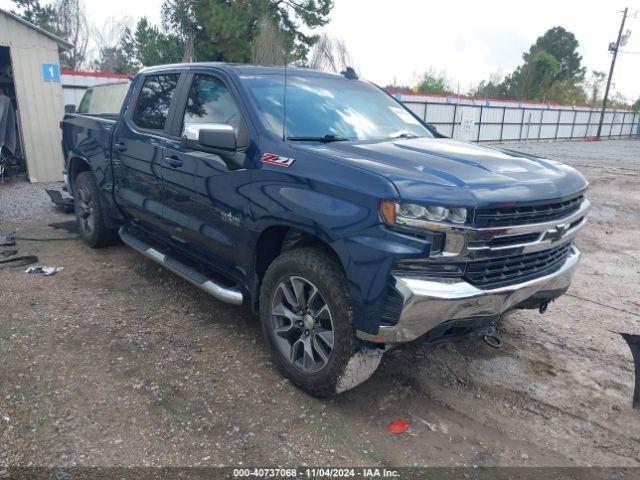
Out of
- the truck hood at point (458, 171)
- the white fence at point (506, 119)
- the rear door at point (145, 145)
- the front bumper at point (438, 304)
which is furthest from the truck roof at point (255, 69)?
the white fence at point (506, 119)

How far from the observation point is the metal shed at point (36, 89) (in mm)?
9812

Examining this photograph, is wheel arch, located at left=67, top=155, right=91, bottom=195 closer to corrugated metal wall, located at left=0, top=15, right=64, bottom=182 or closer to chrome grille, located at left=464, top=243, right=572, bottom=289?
chrome grille, located at left=464, top=243, right=572, bottom=289

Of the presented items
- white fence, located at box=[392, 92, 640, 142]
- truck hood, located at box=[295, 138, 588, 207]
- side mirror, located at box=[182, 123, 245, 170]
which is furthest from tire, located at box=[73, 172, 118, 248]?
white fence, located at box=[392, 92, 640, 142]

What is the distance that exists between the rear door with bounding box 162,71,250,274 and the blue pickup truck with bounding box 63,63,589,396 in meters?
0.01

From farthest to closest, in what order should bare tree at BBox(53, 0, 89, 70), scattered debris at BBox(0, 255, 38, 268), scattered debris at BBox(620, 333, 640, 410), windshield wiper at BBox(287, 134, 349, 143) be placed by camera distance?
bare tree at BBox(53, 0, 89, 70), scattered debris at BBox(0, 255, 38, 268), windshield wiper at BBox(287, 134, 349, 143), scattered debris at BBox(620, 333, 640, 410)

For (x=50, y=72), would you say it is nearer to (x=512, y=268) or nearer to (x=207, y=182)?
(x=207, y=182)

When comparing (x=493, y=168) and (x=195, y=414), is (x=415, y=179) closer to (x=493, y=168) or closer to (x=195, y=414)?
(x=493, y=168)

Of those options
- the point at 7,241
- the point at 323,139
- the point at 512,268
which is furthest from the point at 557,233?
the point at 7,241

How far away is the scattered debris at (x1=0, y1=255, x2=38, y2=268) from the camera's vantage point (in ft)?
17.7

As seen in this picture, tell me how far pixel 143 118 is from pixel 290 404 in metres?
2.92

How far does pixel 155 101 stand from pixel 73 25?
36.8 meters

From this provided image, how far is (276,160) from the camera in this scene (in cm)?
315

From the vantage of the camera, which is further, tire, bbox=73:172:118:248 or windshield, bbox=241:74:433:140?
tire, bbox=73:172:118:248

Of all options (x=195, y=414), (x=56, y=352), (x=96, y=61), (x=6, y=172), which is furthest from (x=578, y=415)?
(x=96, y=61)
